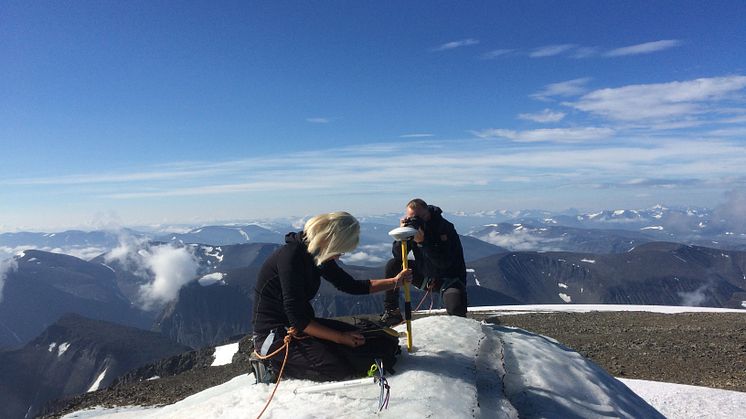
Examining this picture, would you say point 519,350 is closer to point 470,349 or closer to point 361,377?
point 470,349

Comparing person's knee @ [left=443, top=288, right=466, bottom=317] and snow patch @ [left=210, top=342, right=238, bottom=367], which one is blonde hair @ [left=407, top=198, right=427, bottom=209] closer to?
person's knee @ [left=443, top=288, right=466, bottom=317]

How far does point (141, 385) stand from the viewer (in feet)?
91.8

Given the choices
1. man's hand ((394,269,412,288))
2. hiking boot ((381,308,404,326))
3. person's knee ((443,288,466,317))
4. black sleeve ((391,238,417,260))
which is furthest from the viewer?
person's knee ((443,288,466,317))

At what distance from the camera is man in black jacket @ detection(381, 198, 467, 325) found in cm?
1132

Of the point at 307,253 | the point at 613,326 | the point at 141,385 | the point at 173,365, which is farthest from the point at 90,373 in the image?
the point at 307,253

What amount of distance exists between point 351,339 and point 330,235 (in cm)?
167

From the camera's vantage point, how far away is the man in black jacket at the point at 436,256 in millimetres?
11320

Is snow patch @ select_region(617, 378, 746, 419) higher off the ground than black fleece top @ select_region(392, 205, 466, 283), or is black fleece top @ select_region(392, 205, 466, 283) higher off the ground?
black fleece top @ select_region(392, 205, 466, 283)

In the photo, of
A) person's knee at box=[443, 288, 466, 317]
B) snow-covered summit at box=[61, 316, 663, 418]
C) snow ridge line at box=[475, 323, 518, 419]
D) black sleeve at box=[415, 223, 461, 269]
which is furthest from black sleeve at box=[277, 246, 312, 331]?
person's knee at box=[443, 288, 466, 317]

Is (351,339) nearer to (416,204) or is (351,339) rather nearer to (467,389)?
(467,389)

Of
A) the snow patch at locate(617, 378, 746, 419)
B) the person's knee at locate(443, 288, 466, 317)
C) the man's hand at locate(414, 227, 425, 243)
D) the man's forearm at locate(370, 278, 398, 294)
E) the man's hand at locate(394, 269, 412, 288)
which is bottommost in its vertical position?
the snow patch at locate(617, 378, 746, 419)

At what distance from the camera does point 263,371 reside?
787 cm

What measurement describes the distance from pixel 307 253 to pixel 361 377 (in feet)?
7.14

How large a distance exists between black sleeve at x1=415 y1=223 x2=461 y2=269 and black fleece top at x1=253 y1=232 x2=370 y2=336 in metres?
3.76
